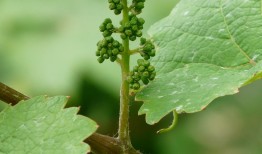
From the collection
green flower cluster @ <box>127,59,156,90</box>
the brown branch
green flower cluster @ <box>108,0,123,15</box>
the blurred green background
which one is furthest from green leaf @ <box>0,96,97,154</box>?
the blurred green background

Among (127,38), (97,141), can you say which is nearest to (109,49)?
(127,38)

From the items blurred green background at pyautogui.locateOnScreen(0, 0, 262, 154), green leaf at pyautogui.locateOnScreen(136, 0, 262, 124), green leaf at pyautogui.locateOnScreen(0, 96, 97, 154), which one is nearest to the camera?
green leaf at pyautogui.locateOnScreen(0, 96, 97, 154)

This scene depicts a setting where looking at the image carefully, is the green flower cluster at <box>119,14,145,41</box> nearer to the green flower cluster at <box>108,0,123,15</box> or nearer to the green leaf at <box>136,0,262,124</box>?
the green flower cluster at <box>108,0,123,15</box>

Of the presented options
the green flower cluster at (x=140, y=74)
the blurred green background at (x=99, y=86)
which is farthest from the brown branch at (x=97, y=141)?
the blurred green background at (x=99, y=86)

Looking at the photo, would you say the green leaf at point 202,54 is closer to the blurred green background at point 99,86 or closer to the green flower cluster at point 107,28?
the green flower cluster at point 107,28

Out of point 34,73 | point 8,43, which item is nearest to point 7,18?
point 8,43

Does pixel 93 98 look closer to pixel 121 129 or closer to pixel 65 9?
pixel 65 9
